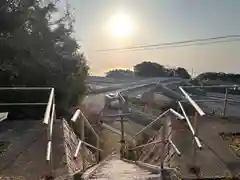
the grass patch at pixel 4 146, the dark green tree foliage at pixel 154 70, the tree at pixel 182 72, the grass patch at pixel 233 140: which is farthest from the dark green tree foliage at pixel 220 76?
the grass patch at pixel 4 146

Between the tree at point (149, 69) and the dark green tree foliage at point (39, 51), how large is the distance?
9.77m

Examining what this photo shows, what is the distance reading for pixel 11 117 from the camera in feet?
22.5

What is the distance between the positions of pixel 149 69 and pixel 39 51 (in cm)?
1137

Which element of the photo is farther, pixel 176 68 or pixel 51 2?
pixel 176 68

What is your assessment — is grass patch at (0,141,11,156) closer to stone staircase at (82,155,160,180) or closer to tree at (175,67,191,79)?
stone staircase at (82,155,160,180)

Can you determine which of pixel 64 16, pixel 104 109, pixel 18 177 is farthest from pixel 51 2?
pixel 18 177

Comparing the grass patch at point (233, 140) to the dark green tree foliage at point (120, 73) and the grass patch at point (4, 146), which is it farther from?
the dark green tree foliage at point (120, 73)

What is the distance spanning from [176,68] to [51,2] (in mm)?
10591

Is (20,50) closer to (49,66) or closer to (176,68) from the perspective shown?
(49,66)

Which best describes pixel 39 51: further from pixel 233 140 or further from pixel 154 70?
pixel 154 70

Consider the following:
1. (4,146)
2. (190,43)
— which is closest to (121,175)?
(4,146)

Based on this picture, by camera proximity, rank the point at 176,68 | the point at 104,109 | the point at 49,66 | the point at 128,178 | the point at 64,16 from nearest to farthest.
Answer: the point at 128,178 < the point at 49,66 < the point at 64,16 < the point at 104,109 < the point at 176,68

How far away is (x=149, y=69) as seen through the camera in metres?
18.1

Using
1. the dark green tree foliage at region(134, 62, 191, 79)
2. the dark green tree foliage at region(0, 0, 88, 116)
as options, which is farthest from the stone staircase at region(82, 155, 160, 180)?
the dark green tree foliage at region(134, 62, 191, 79)
